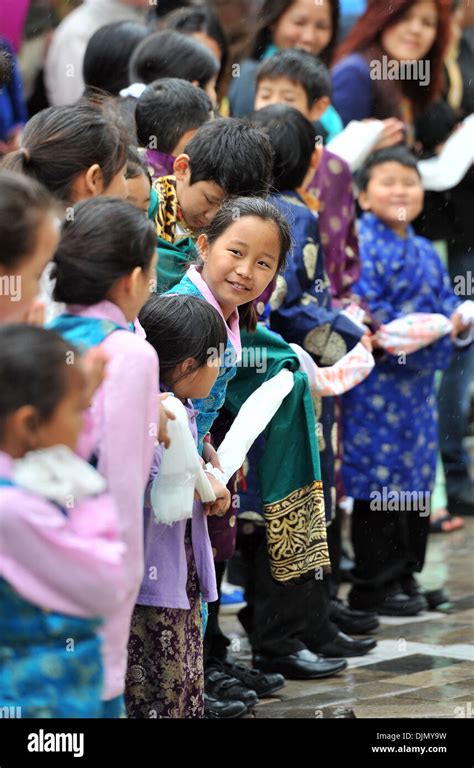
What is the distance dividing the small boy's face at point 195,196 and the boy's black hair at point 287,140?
2.20ft

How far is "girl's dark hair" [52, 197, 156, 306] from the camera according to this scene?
2.94 meters

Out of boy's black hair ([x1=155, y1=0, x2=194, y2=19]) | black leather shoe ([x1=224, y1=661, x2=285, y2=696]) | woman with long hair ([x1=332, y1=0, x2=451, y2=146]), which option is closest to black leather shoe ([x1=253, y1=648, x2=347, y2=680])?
black leather shoe ([x1=224, y1=661, x2=285, y2=696])

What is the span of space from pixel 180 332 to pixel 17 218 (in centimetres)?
83

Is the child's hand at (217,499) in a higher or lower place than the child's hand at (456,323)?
lower

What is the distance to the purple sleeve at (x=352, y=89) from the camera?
6.38m

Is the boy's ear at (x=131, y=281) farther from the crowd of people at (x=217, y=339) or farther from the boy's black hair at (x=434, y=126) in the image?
the boy's black hair at (x=434, y=126)

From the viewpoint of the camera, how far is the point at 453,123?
685 cm

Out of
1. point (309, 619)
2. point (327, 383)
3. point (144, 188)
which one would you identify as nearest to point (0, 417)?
point (144, 188)

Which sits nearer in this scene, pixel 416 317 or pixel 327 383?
pixel 327 383

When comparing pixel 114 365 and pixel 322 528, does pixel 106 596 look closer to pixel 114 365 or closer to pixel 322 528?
pixel 114 365

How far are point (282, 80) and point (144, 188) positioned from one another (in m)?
1.61

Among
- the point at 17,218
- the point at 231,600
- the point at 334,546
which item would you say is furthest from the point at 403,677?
the point at 17,218

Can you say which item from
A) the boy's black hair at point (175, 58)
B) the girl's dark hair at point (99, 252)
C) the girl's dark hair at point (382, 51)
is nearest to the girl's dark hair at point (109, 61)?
the boy's black hair at point (175, 58)
